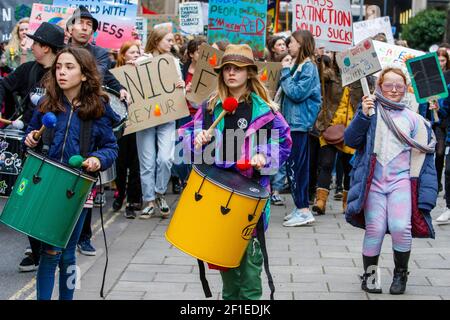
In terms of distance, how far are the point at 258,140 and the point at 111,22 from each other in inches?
233

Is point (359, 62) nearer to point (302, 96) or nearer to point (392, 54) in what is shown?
point (302, 96)

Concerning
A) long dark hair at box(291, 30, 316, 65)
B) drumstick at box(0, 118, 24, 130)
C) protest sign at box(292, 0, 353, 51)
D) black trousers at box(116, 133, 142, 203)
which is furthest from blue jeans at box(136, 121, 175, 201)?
protest sign at box(292, 0, 353, 51)

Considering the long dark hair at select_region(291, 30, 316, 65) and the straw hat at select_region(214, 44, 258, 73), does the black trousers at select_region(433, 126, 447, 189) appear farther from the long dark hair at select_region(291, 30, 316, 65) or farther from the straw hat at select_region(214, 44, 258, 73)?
the straw hat at select_region(214, 44, 258, 73)

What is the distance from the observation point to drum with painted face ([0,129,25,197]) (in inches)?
319

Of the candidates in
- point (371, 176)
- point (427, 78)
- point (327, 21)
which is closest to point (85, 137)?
point (371, 176)

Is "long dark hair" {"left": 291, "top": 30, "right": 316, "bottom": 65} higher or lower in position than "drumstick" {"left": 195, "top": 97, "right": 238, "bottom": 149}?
higher

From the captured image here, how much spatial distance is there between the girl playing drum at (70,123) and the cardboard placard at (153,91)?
166 inches

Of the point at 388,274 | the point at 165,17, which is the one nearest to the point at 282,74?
the point at 388,274

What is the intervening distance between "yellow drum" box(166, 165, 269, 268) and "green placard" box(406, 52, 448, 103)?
364 cm

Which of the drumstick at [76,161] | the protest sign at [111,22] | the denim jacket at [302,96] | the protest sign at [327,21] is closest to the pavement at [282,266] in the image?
the denim jacket at [302,96]

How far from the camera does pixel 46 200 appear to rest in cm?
526
